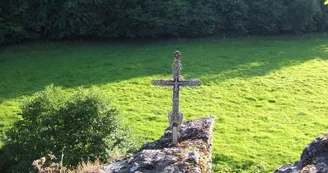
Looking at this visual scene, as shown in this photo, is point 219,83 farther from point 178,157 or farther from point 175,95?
point 178,157

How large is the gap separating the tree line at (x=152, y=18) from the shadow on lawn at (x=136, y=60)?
114 centimetres

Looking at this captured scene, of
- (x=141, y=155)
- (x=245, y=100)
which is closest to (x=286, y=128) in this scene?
(x=245, y=100)

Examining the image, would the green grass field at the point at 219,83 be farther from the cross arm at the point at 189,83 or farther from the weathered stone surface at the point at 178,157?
the weathered stone surface at the point at 178,157

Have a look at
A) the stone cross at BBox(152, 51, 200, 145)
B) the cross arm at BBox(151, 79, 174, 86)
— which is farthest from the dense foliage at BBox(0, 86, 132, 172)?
the stone cross at BBox(152, 51, 200, 145)

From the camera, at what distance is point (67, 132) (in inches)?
644

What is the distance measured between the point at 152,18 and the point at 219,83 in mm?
11016

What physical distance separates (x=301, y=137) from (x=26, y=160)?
12.8 metres

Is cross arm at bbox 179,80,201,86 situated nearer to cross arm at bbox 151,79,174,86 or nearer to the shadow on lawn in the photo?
cross arm at bbox 151,79,174,86

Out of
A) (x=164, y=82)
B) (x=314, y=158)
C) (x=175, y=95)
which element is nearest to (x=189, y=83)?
(x=175, y=95)

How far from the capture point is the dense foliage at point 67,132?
15867 millimetres

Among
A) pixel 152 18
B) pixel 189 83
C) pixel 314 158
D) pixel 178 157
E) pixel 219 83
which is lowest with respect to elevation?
pixel 219 83

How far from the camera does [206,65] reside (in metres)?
33.3

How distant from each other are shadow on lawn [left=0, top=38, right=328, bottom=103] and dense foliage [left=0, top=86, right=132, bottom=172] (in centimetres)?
1105

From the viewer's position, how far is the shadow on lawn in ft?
101
